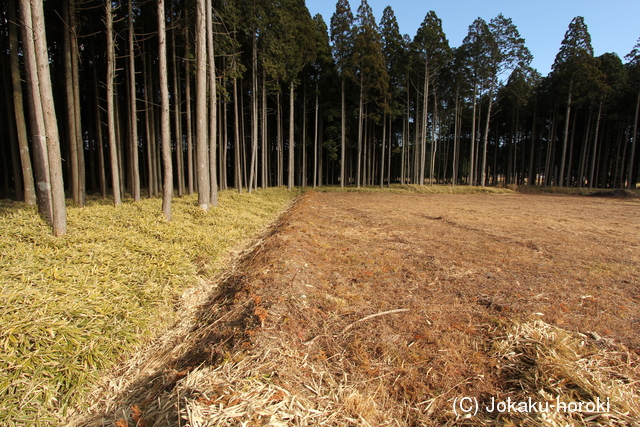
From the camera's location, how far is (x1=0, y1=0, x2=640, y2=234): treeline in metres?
7.86

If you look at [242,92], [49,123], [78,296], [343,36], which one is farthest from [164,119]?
[343,36]

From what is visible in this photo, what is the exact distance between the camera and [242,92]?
18.7 meters

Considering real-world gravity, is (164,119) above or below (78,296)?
above

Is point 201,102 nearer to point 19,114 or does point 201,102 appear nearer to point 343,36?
point 19,114

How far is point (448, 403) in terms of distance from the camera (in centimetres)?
182

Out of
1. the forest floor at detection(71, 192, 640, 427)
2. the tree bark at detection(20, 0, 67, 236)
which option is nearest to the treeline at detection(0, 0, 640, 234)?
the tree bark at detection(20, 0, 67, 236)

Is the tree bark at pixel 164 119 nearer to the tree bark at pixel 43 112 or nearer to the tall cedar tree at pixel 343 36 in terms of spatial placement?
the tree bark at pixel 43 112

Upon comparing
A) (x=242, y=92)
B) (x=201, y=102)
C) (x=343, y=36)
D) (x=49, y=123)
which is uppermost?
(x=343, y=36)

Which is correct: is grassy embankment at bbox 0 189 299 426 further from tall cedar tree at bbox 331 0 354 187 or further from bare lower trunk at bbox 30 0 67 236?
tall cedar tree at bbox 331 0 354 187

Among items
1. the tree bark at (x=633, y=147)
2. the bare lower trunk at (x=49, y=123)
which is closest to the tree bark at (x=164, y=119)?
the bare lower trunk at (x=49, y=123)

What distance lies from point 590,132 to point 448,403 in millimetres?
38072

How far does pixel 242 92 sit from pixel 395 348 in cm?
1948

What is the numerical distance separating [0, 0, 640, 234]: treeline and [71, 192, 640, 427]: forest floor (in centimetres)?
355

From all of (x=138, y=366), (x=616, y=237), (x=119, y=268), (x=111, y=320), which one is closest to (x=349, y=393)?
(x=138, y=366)
